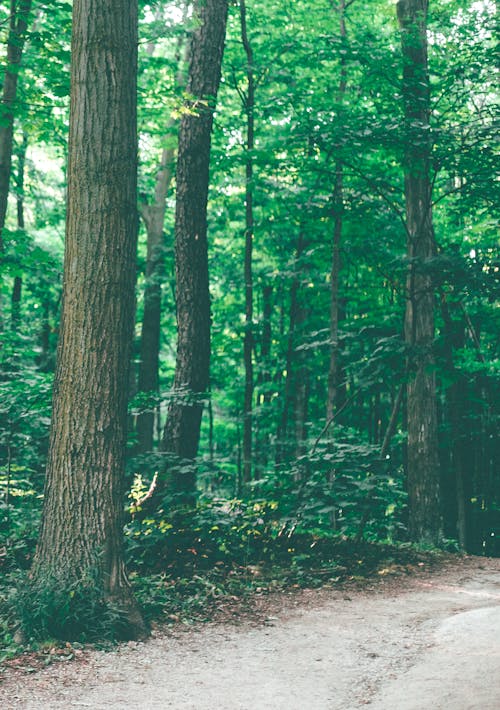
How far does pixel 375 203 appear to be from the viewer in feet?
41.5

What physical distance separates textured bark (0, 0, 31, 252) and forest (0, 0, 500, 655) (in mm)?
45

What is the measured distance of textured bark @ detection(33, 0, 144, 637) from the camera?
605cm

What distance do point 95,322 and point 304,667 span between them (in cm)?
316

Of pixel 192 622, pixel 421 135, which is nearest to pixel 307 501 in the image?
pixel 192 622

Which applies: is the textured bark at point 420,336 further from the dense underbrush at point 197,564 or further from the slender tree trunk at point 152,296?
the slender tree trunk at point 152,296

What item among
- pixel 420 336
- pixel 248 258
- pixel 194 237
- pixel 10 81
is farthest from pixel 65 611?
pixel 248 258

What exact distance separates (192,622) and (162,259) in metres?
13.8

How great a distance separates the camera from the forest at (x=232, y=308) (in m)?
6.18

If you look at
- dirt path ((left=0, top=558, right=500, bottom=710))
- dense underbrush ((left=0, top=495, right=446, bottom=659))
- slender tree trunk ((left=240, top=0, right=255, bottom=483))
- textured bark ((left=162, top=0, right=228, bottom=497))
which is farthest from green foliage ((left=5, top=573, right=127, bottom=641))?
slender tree trunk ((left=240, top=0, right=255, bottom=483))

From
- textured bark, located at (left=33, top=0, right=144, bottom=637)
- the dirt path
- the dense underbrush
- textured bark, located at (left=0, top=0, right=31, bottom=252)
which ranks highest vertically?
textured bark, located at (left=0, top=0, right=31, bottom=252)

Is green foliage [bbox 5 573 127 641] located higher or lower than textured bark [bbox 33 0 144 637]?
lower

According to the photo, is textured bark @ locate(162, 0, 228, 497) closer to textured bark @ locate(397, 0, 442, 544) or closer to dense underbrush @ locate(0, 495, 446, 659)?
dense underbrush @ locate(0, 495, 446, 659)

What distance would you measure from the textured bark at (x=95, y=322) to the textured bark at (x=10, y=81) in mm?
3501

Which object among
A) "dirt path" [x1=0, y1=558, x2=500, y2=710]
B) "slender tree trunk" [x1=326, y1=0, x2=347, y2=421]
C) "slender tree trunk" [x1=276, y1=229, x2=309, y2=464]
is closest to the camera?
"dirt path" [x1=0, y1=558, x2=500, y2=710]
